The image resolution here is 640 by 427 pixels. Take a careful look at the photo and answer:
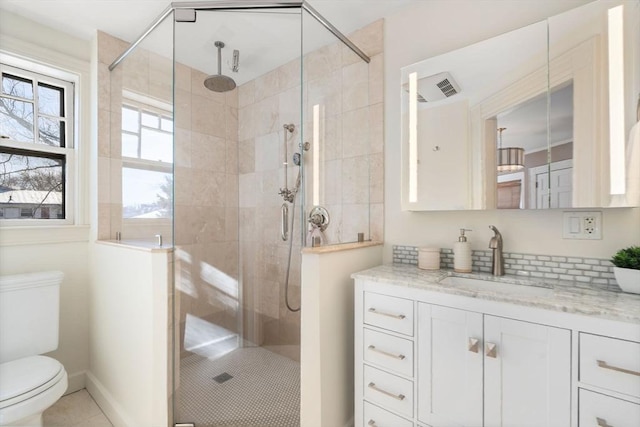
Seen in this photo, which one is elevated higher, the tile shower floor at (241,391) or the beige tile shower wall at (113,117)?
the beige tile shower wall at (113,117)

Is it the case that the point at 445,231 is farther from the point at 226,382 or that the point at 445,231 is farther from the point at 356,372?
the point at 226,382

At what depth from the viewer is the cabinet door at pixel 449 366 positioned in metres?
1.15

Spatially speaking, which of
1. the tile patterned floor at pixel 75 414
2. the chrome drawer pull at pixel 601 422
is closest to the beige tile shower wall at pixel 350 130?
the chrome drawer pull at pixel 601 422

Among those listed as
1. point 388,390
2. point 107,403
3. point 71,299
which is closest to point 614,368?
point 388,390

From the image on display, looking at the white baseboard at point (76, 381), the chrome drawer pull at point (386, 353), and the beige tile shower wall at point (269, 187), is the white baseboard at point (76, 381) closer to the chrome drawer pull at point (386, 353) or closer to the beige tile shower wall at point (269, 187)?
the beige tile shower wall at point (269, 187)

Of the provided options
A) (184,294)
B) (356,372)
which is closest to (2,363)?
(184,294)

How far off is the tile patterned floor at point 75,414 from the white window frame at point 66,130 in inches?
47.6

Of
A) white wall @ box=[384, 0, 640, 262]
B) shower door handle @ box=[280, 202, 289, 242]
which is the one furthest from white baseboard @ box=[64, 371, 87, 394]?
white wall @ box=[384, 0, 640, 262]

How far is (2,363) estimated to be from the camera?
5.29ft

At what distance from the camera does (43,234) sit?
Answer: 6.52 feet

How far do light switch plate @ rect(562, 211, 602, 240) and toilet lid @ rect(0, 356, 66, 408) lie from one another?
261 centimetres

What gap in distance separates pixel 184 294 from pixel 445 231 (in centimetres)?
152

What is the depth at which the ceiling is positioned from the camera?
5.21ft

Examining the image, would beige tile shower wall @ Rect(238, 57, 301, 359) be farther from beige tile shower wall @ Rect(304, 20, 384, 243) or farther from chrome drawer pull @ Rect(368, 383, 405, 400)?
chrome drawer pull @ Rect(368, 383, 405, 400)
